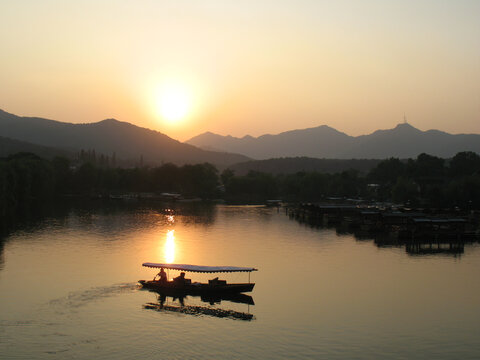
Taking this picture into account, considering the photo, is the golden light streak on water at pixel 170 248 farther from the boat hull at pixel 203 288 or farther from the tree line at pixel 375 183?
the tree line at pixel 375 183

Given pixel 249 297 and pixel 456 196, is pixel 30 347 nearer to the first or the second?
pixel 249 297

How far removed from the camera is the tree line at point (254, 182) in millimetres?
126625

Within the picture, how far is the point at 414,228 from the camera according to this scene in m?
68.5

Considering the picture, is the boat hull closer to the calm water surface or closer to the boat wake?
the calm water surface

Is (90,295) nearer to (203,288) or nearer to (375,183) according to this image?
(203,288)

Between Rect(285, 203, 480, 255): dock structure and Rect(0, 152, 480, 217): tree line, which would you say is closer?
Rect(285, 203, 480, 255): dock structure

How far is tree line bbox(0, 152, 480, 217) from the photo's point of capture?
126625 mm

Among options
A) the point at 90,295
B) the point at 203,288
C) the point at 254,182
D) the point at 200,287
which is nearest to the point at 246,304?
the point at 203,288

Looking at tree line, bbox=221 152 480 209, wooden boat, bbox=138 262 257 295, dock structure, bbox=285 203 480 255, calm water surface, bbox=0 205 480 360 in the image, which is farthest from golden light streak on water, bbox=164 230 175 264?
tree line, bbox=221 152 480 209

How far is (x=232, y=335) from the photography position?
3100cm

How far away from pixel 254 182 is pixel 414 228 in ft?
315

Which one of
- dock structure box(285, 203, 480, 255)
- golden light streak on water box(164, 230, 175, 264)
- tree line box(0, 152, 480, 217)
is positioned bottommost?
golden light streak on water box(164, 230, 175, 264)

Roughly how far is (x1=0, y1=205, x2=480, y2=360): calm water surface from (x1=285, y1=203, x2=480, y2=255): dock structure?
12.9ft

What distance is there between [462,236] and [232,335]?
47.9 m
